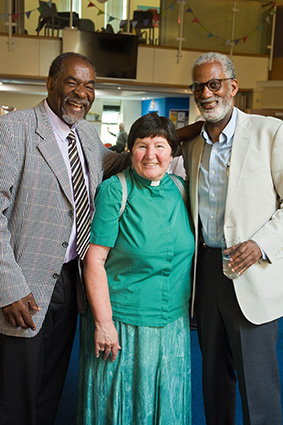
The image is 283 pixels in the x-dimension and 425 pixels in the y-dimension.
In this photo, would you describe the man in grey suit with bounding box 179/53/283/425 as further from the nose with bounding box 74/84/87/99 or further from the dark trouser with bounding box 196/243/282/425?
A: the nose with bounding box 74/84/87/99

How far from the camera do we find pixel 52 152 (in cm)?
201

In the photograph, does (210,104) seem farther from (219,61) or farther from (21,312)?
(21,312)

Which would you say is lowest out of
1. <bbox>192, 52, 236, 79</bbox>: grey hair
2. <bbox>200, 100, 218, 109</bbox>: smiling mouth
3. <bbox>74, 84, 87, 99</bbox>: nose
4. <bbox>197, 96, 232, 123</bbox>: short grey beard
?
<bbox>197, 96, 232, 123</bbox>: short grey beard

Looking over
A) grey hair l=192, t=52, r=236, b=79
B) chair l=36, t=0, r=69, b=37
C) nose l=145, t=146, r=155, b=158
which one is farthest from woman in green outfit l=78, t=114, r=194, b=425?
chair l=36, t=0, r=69, b=37

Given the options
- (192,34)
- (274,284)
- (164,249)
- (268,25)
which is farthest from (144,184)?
(268,25)

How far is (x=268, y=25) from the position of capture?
35.8 ft

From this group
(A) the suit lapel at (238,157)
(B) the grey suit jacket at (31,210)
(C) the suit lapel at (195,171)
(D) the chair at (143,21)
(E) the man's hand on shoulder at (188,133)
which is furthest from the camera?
(D) the chair at (143,21)

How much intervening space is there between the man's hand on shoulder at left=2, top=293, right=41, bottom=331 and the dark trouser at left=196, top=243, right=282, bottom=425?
86 cm

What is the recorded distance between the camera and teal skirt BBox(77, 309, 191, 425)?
2.15 metres

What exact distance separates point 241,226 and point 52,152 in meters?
0.91

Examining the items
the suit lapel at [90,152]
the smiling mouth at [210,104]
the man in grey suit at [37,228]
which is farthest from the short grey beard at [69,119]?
the smiling mouth at [210,104]

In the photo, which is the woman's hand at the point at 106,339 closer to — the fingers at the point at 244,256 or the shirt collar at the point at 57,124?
the fingers at the point at 244,256

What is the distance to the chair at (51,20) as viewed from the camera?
9.80 metres

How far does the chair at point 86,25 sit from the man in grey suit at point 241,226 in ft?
28.4
